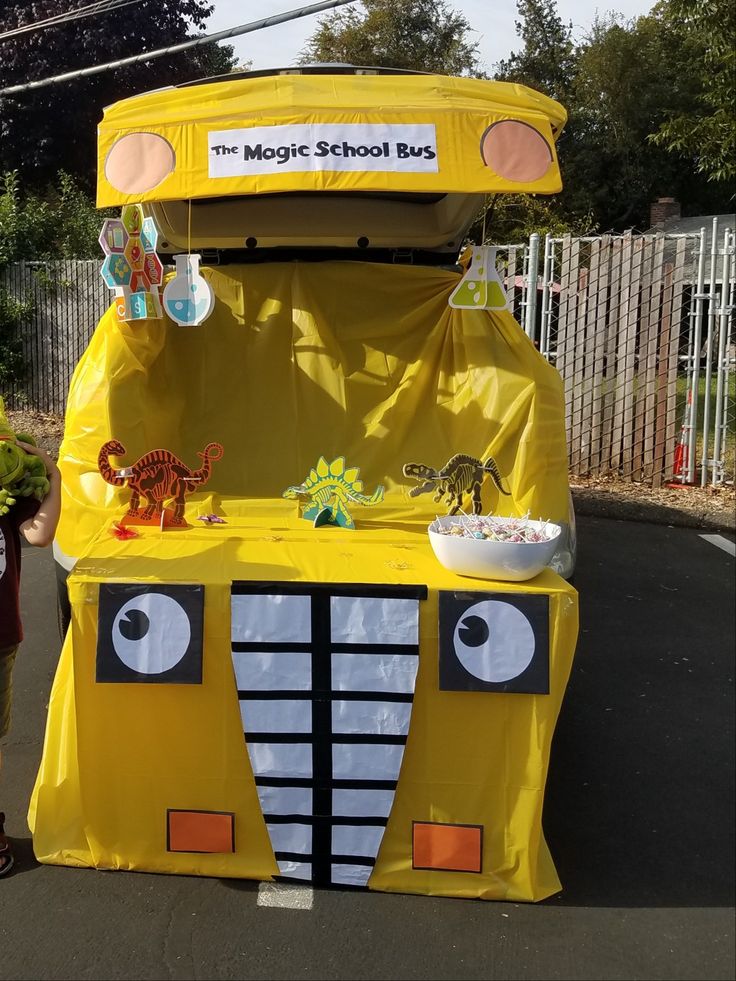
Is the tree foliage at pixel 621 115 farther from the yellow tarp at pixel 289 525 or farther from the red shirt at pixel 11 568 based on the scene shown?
the red shirt at pixel 11 568

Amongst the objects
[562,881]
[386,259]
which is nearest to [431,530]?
[562,881]

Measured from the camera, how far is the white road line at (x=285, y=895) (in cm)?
259

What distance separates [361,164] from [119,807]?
7.51ft

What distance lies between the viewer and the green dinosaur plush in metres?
2.62

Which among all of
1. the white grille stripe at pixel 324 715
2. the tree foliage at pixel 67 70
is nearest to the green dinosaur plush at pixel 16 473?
the white grille stripe at pixel 324 715

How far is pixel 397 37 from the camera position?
96.2 ft

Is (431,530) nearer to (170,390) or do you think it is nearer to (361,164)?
(361,164)

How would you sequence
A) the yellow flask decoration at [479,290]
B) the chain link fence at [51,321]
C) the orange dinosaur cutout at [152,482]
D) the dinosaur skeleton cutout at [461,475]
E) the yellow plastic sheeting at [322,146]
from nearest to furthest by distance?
1. the yellow plastic sheeting at [322,146]
2. the orange dinosaur cutout at [152,482]
3. the dinosaur skeleton cutout at [461,475]
4. the yellow flask decoration at [479,290]
5. the chain link fence at [51,321]

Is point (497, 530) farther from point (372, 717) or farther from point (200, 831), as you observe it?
point (200, 831)

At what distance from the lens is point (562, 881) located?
9.02 feet

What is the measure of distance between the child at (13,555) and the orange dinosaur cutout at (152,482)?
0.53 meters

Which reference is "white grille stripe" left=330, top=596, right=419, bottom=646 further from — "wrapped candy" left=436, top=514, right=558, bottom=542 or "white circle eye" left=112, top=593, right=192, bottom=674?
"white circle eye" left=112, top=593, right=192, bottom=674

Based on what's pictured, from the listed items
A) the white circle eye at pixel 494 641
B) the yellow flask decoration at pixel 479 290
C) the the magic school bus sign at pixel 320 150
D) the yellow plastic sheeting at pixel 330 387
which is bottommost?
the white circle eye at pixel 494 641

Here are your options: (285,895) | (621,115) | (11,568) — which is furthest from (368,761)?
(621,115)
